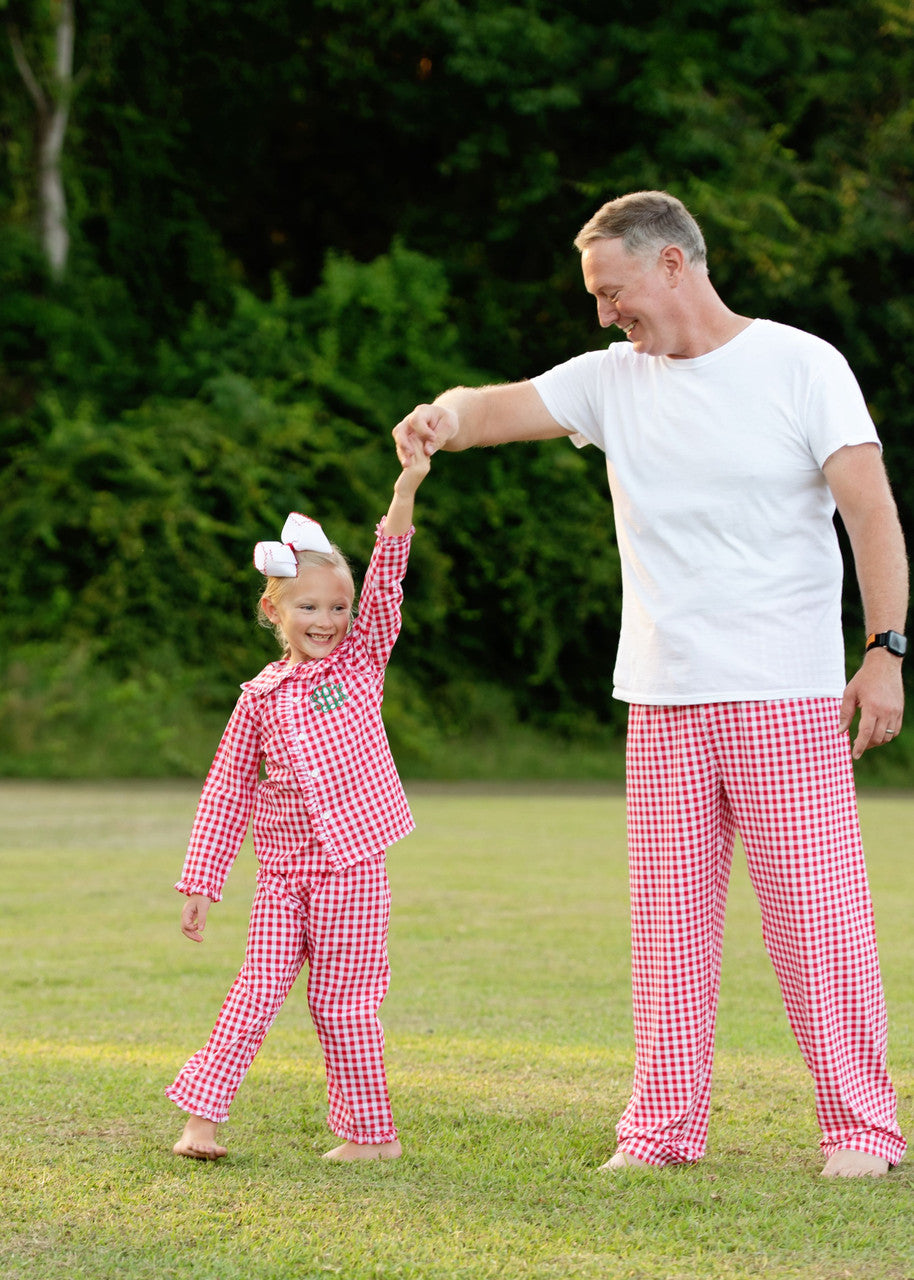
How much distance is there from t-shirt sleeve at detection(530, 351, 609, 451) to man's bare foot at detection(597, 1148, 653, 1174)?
153cm

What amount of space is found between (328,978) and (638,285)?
1.64 m

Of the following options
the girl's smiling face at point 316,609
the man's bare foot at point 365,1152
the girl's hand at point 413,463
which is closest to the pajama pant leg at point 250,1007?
the man's bare foot at point 365,1152

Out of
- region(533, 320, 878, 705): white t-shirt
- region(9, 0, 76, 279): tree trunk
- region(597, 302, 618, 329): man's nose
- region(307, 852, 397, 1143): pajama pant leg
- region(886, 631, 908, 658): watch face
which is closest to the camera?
region(886, 631, 908, 658): watch face

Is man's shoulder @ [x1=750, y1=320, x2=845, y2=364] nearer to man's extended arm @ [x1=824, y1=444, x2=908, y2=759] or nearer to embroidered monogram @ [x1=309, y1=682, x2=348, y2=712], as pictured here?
man's extended arm @ [x1=824, y1=444, x2=908, y2=759]

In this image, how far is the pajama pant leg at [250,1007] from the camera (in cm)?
366

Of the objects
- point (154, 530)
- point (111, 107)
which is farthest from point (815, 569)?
point (111, 107)

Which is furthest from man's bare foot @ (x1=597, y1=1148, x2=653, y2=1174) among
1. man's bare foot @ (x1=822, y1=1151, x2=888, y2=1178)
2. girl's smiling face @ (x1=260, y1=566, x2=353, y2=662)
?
girl's smiling face @ (x1=260, y1=566, x2=353, y2=662)

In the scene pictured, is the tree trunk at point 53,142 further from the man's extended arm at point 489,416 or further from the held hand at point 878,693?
the held hand at point 878,693

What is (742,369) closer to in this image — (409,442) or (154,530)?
(409,442)

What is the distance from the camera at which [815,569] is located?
357 cm

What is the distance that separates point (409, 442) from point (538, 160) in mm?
17908

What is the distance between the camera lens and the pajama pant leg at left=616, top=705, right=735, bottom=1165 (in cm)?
362

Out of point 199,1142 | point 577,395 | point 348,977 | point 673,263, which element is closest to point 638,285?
point 673,263

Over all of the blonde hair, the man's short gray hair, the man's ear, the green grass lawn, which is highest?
the man's short gray hair
